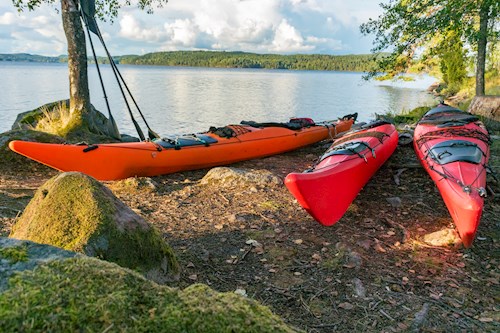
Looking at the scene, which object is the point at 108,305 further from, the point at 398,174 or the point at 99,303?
the point at 398,174

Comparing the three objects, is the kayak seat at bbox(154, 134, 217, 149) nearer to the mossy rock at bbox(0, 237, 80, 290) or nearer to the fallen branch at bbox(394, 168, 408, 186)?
the fallen branch at bbox(394, 168, 408, 186)

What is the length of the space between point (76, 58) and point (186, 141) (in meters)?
3.80

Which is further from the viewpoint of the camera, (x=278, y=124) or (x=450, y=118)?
(x=278, y=124)

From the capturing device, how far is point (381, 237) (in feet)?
14.3

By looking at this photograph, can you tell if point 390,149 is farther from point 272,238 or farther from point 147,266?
point 147,266

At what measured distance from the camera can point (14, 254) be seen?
4.36ft

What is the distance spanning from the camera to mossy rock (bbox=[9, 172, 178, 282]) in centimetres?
276

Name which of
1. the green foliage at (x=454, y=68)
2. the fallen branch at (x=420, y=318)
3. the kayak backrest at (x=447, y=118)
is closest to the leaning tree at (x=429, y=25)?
the kayak backrest at (x=447, y=118)

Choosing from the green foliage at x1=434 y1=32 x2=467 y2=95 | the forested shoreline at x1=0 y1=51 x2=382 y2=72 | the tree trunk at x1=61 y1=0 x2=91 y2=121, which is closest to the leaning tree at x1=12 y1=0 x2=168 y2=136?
the tree trunk at x1=61 y1=0 x2=91 y2=121

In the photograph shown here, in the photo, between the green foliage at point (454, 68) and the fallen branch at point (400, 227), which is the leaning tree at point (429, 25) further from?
the green foliage at point (454, 68)

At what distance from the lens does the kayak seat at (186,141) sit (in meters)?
6.88

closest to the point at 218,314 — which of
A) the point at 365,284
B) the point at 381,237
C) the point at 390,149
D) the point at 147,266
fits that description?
the point at 147,266

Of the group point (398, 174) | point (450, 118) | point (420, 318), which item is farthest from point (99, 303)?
point (450, 118)

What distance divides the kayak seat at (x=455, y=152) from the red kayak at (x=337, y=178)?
2.59 ft
